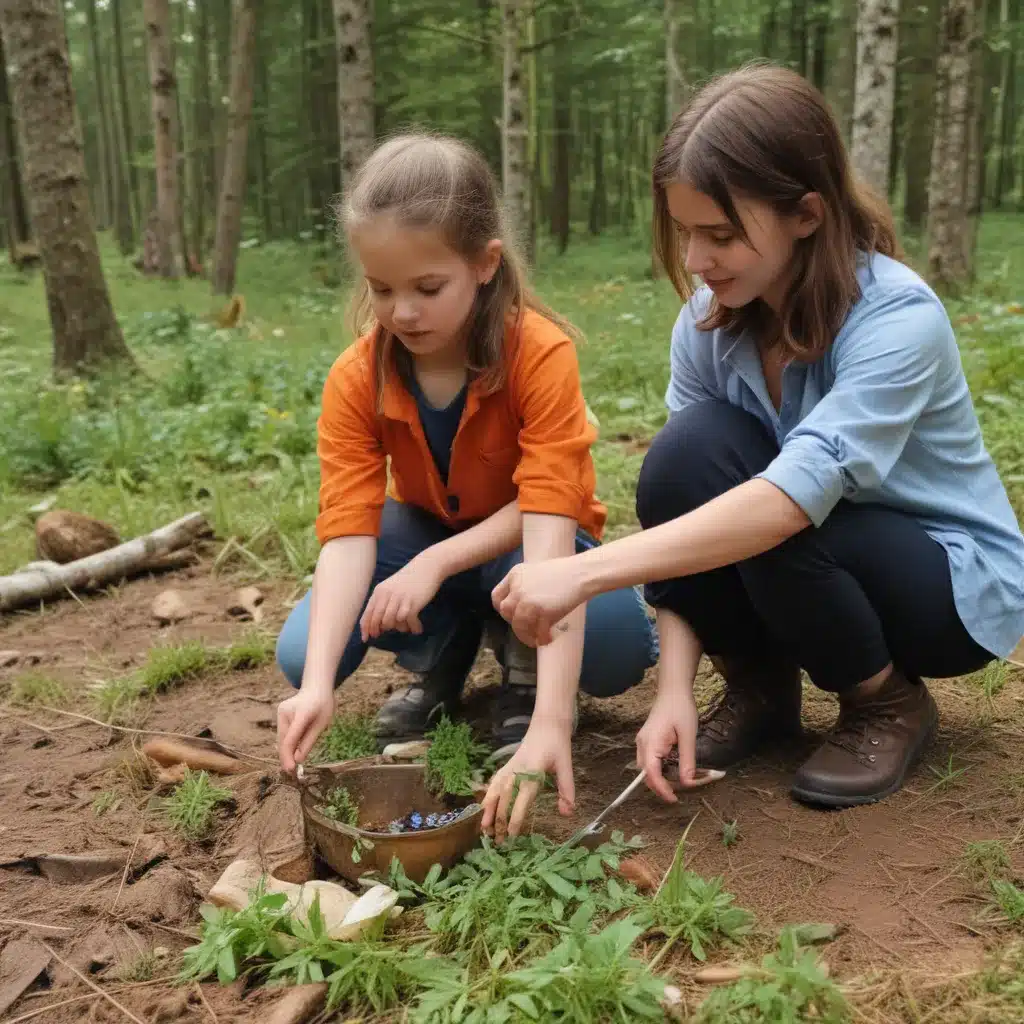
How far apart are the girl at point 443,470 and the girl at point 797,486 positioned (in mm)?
198

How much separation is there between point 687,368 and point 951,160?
24.8ft

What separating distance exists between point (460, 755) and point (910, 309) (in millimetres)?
1133

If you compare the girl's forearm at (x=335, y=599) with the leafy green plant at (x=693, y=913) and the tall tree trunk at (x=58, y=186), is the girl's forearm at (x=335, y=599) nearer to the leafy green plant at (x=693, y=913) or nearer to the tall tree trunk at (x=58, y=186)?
Result: the leafy green plant at (x=693, y=913)

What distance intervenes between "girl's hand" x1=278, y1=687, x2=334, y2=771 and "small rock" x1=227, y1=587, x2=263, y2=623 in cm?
139

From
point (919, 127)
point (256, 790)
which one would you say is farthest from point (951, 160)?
point (919, 127)

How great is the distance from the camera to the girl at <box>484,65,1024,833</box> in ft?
5.57

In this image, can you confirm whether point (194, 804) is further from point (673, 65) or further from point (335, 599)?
point (673, 65)

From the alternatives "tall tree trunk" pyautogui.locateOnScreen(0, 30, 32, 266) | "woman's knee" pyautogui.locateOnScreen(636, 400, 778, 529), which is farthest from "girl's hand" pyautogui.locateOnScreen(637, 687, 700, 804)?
"tall tree trunk" pyautogui.locateOnScreen(0, 30, 32, 266)

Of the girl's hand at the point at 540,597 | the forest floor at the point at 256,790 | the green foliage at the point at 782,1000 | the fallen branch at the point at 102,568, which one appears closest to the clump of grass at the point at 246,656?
the forest floor at the point at 256,790

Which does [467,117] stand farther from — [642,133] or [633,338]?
[642,133]

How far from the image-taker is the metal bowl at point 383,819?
1699 mm

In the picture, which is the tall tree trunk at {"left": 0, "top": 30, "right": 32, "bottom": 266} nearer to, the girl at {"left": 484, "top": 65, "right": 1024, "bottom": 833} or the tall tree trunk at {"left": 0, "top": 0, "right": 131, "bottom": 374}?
the tall tree trunk at {"left": 0, "top": 0, "right": 131, "bottom": 374}

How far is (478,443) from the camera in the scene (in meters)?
2.19

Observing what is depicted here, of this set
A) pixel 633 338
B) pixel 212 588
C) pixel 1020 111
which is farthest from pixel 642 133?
pixel 212 588
